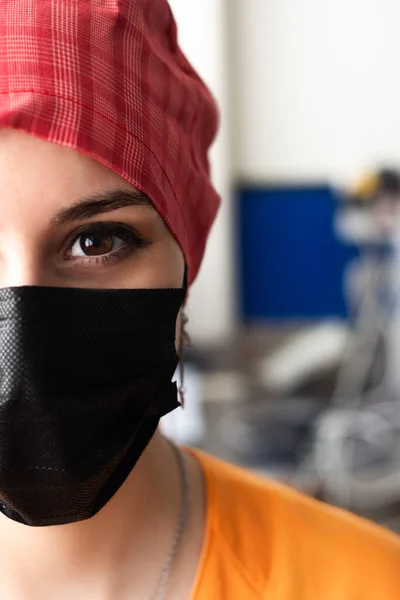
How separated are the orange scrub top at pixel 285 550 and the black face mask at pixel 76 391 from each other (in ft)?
0.67

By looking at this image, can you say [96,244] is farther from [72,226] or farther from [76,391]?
[76,391]

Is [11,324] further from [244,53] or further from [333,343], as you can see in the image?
[244,53]

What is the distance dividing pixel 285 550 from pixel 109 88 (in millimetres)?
667

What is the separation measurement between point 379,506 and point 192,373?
101 centimetres

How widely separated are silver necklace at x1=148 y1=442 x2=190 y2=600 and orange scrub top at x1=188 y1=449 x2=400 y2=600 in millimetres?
34

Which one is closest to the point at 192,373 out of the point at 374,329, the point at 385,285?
the point at 374,329

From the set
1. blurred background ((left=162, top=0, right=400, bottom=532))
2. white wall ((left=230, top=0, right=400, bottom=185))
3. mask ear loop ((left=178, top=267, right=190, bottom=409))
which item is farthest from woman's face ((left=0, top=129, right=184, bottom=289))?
white wall ((left=230, top=0, right=400, bottom=185))

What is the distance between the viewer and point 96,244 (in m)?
0.91

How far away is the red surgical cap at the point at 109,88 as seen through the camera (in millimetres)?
838

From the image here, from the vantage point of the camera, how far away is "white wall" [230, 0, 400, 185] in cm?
471

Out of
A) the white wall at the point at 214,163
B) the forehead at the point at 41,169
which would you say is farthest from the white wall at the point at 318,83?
the forehead at the point at 41,169

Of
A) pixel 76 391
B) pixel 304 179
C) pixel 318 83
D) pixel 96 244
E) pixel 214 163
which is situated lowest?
pixel 76 391

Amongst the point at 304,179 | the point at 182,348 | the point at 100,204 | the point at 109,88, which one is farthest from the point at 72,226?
the point at 304,179

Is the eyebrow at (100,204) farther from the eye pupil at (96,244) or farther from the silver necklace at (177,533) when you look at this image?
the silver necklace at (177,533)
